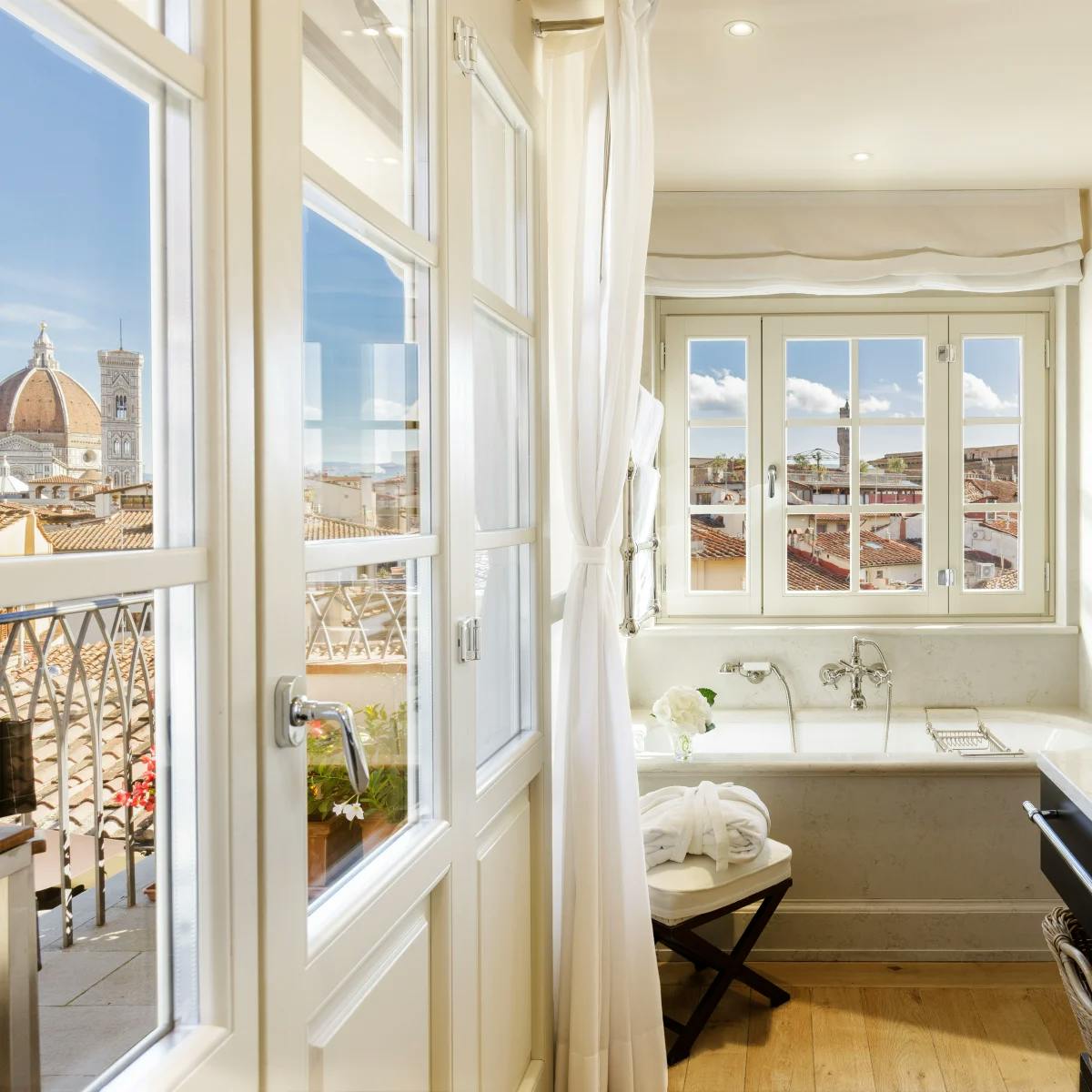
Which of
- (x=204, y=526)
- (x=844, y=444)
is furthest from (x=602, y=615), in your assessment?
(x=844, y=444)

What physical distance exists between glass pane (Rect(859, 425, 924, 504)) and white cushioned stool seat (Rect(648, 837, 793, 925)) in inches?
72.5

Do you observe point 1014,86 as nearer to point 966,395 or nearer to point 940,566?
point 966,395

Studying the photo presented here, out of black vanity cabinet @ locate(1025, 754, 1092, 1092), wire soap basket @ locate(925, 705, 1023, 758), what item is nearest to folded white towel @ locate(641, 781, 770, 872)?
black vanity cabinet @ locate(1025, 754, 1092, 1092)

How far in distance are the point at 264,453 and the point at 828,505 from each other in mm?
3274

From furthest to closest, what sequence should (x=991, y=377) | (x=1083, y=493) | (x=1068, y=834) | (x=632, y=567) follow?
(x=991, y=377) < (x=1083, y=493) < (x=632, y=567) < (x=1068, y=834)

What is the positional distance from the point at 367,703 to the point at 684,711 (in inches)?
68.9

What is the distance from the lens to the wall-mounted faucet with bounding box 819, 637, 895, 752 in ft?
11.8

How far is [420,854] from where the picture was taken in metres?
1.23

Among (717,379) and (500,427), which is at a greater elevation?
(717,379)

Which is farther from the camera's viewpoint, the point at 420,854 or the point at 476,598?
the point at 476,598

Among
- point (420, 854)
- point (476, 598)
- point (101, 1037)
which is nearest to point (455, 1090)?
point (420, 854)

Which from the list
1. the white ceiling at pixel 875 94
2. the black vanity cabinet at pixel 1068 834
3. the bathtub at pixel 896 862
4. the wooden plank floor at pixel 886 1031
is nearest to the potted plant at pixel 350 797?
the black vanity cabinet at pixel 1068 834

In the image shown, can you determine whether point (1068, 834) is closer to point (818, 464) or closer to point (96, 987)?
point (96, 987)

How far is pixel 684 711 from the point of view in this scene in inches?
107
